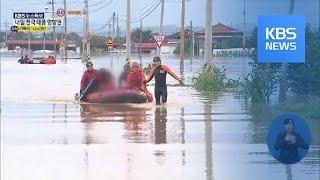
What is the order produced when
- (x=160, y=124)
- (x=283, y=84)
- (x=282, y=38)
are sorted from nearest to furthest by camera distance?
(x=282, y=38) → (x=283, y=84) → (x=160, y=124)

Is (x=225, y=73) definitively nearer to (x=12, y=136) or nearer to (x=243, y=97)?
(x=243, y=97)

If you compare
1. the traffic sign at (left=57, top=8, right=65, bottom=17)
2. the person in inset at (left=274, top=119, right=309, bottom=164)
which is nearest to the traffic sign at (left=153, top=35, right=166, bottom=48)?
the traffic sign at (left=57, top=8, right=65, bottom=17)

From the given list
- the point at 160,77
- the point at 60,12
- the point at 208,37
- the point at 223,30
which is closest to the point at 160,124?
the point at 160,77

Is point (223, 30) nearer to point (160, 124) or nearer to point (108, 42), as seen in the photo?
point (108, 42)

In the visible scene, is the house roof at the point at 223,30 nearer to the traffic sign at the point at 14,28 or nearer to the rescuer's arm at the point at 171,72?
the rescuer's arm at the point at 171,72

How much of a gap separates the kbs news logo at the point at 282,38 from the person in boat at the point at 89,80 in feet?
3.53

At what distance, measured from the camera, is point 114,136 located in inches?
216

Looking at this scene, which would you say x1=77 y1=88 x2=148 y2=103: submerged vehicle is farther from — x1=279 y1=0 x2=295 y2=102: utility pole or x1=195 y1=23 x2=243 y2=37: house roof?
x1=279 y1=0 x2=295 y2=102: utility pole

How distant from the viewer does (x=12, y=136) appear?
16.4 feet

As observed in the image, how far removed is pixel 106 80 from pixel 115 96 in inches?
6.9

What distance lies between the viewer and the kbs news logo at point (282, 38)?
4.65m

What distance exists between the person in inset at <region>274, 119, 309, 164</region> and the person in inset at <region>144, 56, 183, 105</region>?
0.91 meters

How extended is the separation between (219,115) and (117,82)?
0.91 meters

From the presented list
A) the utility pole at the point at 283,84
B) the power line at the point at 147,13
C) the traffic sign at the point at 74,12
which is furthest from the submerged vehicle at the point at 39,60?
the utility pole at the point at 283,84
